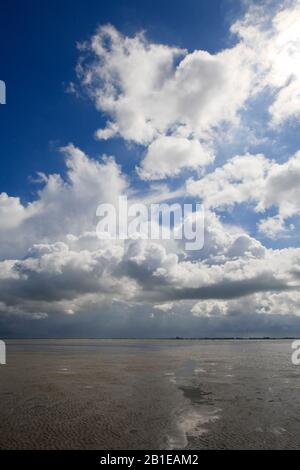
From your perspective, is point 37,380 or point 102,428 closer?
point 102,428

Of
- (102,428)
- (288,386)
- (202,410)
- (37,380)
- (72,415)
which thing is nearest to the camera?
(102,428)

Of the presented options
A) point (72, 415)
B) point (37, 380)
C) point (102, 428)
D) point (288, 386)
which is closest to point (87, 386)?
point (37, 380)

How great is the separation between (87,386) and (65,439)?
16882 millimetres

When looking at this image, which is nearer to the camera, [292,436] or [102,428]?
[292,436]

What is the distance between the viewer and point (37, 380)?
120 feet

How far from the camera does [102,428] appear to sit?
19016mm

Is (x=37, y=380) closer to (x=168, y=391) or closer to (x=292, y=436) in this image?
(x=168, y=391)

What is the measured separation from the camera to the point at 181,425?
19.7m
